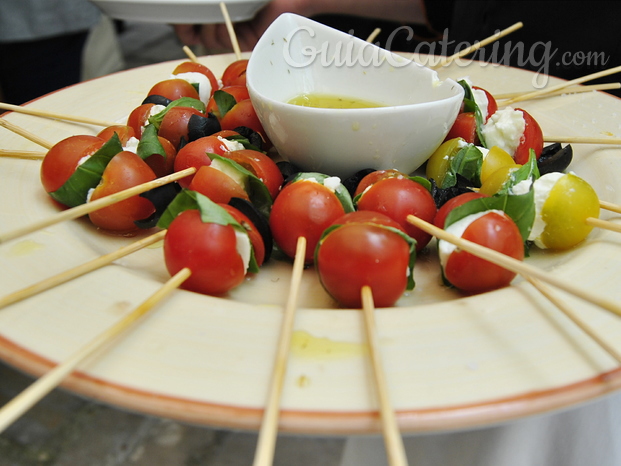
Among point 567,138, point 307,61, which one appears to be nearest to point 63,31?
point 307,61

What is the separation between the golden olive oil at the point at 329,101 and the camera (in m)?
1.75

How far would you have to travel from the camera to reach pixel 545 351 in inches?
33.4

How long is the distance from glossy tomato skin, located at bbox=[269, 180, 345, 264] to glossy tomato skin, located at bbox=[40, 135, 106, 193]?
0.53 meters

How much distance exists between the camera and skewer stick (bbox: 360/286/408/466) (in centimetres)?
60

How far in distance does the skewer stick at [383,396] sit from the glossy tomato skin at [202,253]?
28cm

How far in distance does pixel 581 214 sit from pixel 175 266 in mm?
910

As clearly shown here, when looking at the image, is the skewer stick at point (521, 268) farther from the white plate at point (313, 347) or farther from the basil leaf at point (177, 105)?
the basil leaf at point (177, 105)

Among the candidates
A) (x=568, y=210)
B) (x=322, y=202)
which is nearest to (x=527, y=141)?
(x=568, y=210)

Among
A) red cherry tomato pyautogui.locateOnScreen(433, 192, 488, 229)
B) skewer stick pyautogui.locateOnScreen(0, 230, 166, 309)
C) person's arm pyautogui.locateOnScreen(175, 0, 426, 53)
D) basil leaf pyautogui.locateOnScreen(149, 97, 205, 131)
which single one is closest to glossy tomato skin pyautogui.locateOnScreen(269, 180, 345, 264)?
red cherry tomato pyautogui.locateOnScreen(433, 192, 488, 229)

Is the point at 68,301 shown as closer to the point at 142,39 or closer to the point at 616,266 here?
the point at 616,266

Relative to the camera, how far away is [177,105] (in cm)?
165

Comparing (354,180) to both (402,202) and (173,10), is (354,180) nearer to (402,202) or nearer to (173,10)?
(402,202)

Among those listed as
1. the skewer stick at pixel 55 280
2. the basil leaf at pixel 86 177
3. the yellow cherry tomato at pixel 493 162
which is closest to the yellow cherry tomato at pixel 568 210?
the yellow cherry tomato at pixel 493 162

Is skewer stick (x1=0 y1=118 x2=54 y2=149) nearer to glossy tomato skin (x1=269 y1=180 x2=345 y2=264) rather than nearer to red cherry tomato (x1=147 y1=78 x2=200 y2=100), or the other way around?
red cherry tomato (x1=147 y1=78 x2=200 y2=100)
